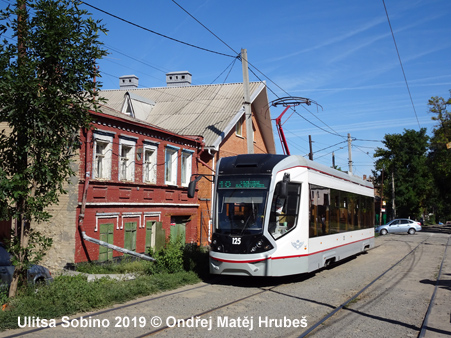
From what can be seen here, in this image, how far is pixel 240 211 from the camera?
1220 cm

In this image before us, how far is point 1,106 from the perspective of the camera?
9.03m

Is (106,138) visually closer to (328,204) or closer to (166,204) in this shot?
(166,204)

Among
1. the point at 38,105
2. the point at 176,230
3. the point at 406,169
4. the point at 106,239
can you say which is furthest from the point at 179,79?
the point at 406,169

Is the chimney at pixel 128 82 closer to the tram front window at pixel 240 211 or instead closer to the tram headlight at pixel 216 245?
the tram front window at pixel 240 211

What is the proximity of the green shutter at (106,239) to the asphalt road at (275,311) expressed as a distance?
536 cm

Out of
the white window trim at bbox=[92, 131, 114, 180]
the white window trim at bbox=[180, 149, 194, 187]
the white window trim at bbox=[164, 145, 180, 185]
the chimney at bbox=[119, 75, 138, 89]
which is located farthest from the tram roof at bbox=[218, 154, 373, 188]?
the chimney at bbox=[119, 75, 138, 89]

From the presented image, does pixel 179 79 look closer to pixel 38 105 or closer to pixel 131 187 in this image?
pixel 131 187

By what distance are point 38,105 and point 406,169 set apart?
6517 cm

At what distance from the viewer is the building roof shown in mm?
26516

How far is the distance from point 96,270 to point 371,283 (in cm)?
865

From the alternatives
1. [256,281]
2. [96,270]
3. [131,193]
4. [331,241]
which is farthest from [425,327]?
[131,193]

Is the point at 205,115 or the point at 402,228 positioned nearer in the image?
the point at 205,115

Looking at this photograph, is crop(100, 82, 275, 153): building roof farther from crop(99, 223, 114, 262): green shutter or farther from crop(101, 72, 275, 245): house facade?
crop(99, 223, 114, 262): green shutter

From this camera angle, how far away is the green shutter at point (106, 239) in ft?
55.3
